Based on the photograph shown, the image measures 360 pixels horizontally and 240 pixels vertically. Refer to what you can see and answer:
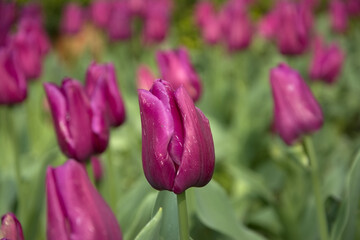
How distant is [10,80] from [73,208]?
32.7 inches

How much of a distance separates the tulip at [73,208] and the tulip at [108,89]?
0.47 metres

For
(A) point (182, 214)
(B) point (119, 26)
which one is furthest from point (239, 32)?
(A) point (182, 214)

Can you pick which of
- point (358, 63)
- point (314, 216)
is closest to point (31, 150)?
point (314, 216)

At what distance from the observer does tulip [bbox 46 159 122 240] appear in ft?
2.43

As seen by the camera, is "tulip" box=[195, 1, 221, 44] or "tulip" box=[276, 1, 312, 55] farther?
"tulip" box=[195, 1, 221, 44]

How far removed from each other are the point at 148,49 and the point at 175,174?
3.27 metres

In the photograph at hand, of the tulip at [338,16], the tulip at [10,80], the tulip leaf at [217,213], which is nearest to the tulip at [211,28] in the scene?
the tulip at [338,16]

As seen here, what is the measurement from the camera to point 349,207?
113 cm

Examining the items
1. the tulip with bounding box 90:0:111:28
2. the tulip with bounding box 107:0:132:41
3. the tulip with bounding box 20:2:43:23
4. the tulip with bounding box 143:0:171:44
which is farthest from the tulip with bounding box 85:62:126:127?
the tulip with bounding box 90:0:111:28

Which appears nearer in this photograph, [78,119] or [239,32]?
[78,119]

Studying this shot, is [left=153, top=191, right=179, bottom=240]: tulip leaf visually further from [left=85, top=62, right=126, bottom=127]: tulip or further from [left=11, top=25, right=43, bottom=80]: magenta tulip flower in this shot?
[left=11, top=25, right=43, bottom=80]: magenta tulip flower

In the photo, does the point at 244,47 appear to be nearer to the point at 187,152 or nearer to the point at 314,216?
the point at 314,216

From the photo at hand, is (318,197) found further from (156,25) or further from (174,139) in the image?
(156,25)

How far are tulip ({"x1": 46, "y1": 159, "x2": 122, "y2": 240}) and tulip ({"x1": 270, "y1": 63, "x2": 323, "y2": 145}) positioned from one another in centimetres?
63
